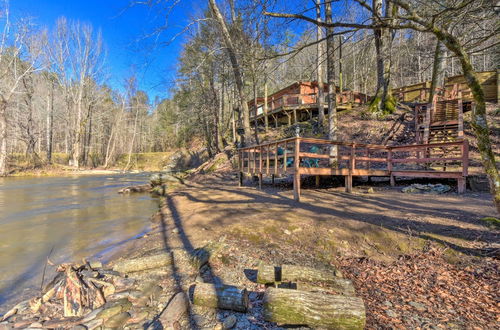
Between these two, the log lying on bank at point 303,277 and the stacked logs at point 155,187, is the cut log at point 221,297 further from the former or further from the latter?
the stacked logs at point 155,187

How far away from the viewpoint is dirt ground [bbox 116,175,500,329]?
2734mm

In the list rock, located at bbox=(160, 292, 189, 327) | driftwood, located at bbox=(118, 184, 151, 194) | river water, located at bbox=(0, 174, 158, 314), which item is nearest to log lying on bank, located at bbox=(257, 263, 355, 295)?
rock, located at bbox=(160, 292, 189, 327)

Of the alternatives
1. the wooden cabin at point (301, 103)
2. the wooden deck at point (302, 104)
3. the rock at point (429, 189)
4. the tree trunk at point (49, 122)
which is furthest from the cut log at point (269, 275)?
the tree trunk at point (49, 122)

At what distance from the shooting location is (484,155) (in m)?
3.71

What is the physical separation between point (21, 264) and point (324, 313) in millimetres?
5244

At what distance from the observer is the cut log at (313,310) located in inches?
94.2

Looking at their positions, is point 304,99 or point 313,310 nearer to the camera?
point 313,310

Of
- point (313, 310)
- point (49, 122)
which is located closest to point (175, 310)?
point (313, 310)

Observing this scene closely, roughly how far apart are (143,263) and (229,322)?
197cm

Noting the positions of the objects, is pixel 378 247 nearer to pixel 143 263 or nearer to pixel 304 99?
pixel 143 263

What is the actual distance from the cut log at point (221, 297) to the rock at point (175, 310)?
136 millimetres

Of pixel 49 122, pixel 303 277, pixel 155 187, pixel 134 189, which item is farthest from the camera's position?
pixel 49 122

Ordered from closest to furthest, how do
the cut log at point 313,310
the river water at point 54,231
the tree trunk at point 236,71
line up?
1. the cut log at point 313,310
2. the river water at point 54,231
3. the tree trunk at point 236,71

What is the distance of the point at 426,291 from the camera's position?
9.96 ft
